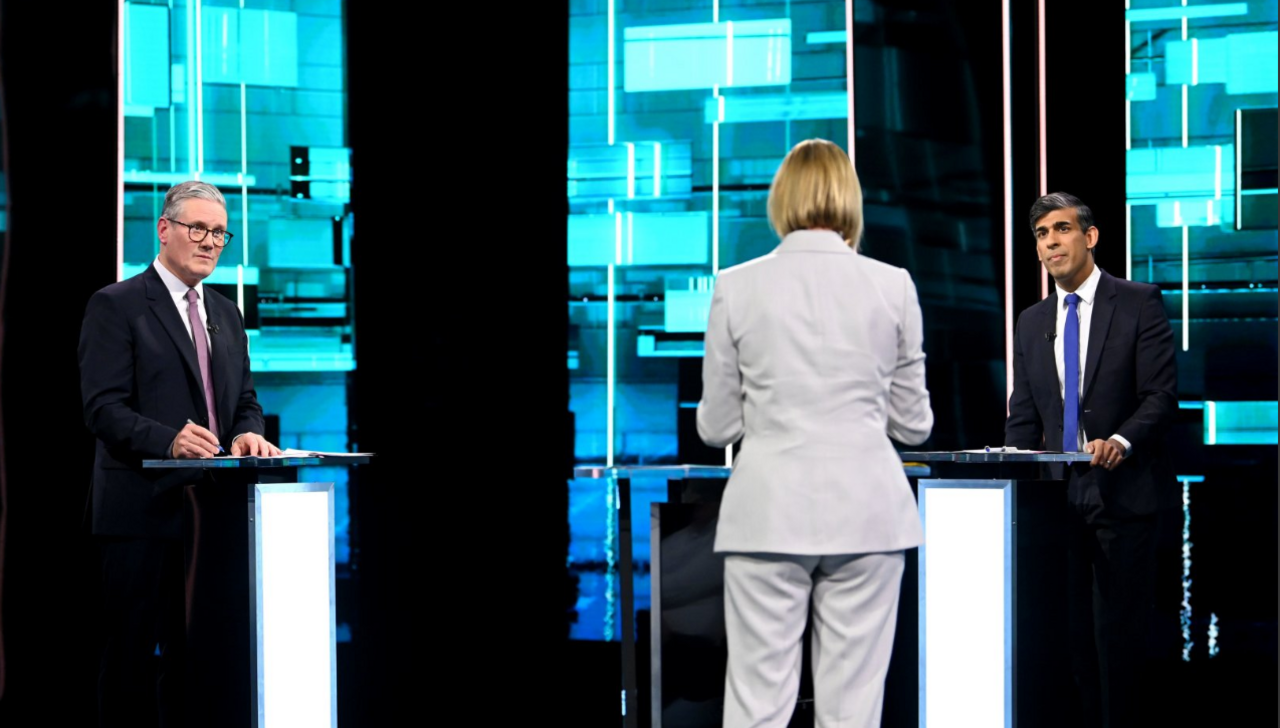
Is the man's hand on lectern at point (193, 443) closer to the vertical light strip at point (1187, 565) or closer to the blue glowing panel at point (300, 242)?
the blue glowing panel at point (300, 242)

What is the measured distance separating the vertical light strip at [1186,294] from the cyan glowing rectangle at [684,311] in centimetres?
161

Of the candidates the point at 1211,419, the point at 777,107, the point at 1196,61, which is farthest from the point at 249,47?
the point at 1211,419

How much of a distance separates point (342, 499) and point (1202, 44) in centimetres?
331

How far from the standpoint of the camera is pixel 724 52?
168 inches

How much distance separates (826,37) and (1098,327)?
157 cm

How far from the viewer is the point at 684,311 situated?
429 centimetres

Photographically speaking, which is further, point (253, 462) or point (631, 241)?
point (631, 241)

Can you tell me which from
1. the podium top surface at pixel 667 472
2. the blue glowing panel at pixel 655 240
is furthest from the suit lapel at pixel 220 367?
the blue glowing panel at pixel 655 240

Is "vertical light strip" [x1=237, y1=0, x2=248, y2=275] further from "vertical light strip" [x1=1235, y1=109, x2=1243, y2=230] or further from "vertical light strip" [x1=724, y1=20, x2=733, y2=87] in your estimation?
"vertical light strip" [x1=1235, y1=109, x2=1243, y2=230]

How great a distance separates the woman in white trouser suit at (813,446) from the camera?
7.10ft

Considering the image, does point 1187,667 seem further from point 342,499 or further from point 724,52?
point 342,499

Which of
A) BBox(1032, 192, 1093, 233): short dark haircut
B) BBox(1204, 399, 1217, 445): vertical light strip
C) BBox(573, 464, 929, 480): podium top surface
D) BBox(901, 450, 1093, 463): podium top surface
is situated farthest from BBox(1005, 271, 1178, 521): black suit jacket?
BBox(1204, 399, 1217, 445): vertical light strip

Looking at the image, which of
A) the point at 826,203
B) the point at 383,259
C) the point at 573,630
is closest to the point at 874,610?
the point at 826,203

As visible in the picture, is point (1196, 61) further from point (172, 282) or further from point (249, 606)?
point (249, 606)
